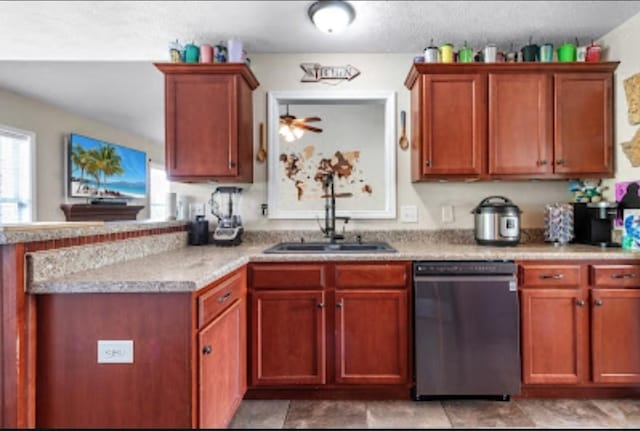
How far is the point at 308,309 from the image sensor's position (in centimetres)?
207

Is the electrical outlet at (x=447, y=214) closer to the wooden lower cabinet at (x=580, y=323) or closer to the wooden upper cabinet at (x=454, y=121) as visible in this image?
the wooden upper cabinet at (x=454, y=121)

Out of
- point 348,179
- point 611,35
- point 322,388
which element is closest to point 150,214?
point 348,179

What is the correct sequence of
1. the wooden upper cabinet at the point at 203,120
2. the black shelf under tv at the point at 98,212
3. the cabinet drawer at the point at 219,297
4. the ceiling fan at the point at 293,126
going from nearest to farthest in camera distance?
1. the cabinet drawer at the point at 219,297
2. the wooden upper cabinet at the point at 203,120
3. the ceiling fan at the point at 293,126
4. the black shelf under tv at the point at 98,212

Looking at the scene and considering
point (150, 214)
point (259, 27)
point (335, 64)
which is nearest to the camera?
point (259, 27)

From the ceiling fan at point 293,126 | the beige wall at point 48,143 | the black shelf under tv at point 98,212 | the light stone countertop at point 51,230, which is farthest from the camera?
the black shelf under tv at point 98,212

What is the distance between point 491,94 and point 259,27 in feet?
5.23

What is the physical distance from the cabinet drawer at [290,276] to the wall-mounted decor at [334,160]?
687 mm

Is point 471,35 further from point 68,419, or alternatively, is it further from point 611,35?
point 68,419

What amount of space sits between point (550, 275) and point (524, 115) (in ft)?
3.48

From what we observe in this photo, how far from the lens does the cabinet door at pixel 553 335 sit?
2.04m

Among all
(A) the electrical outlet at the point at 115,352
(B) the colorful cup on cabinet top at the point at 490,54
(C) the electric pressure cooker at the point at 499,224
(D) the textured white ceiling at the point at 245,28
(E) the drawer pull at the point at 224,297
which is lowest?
(A) the electrical outlet at the point at 115,352

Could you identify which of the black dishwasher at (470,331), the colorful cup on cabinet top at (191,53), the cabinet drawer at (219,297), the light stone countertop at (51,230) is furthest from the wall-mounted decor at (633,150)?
the light stone countertop at (51,230)

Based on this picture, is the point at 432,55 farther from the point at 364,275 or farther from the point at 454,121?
the point at 364,275

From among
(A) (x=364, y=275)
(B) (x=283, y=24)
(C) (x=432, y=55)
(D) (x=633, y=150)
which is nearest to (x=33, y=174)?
(B) (x=283, y=24)
